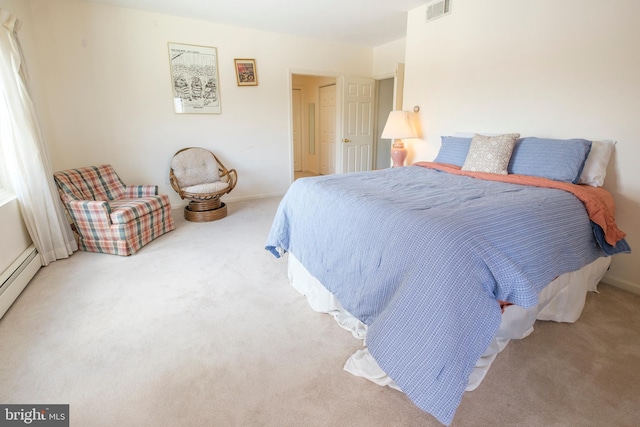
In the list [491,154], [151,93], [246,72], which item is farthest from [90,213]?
[491,154]

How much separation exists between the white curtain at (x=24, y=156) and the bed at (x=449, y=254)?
1987 mm

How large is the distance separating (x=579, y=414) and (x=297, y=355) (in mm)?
1273

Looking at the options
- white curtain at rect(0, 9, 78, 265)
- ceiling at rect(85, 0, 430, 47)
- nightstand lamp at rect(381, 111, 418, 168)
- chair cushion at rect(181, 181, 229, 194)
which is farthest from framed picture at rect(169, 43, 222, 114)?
nightstand lamp at rect(381, 111, 418, 168)

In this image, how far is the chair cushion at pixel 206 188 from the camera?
3.79 m

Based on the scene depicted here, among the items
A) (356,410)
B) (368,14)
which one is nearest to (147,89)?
(368,14)

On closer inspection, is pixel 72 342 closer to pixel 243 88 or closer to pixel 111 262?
pixel 111 262

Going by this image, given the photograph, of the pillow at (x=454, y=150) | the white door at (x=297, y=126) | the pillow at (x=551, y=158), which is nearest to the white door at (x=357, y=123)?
the white door at (x=297, y=126)

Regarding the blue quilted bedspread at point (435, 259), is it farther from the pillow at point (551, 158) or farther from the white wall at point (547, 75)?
the white wall at point (547, 75)

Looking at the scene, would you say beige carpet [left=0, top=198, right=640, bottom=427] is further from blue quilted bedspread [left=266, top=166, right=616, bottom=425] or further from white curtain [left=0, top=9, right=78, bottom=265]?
white curtain [left=0, top=9, right=78, bottom=265]

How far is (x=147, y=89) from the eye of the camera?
13.0 feet

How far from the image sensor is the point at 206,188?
386 cm

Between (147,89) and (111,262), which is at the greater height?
(147,89)

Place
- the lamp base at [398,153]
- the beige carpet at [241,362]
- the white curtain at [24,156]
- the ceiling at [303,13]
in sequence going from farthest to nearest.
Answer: the lamp base at [398,153] < the ceiling at [303,13] < the white curtain at [24,156] < the beige carpet at [241,362]

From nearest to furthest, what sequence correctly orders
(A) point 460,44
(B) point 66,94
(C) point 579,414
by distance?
(C) point 579,414
(A) point 460,44
(B) point 66,94
